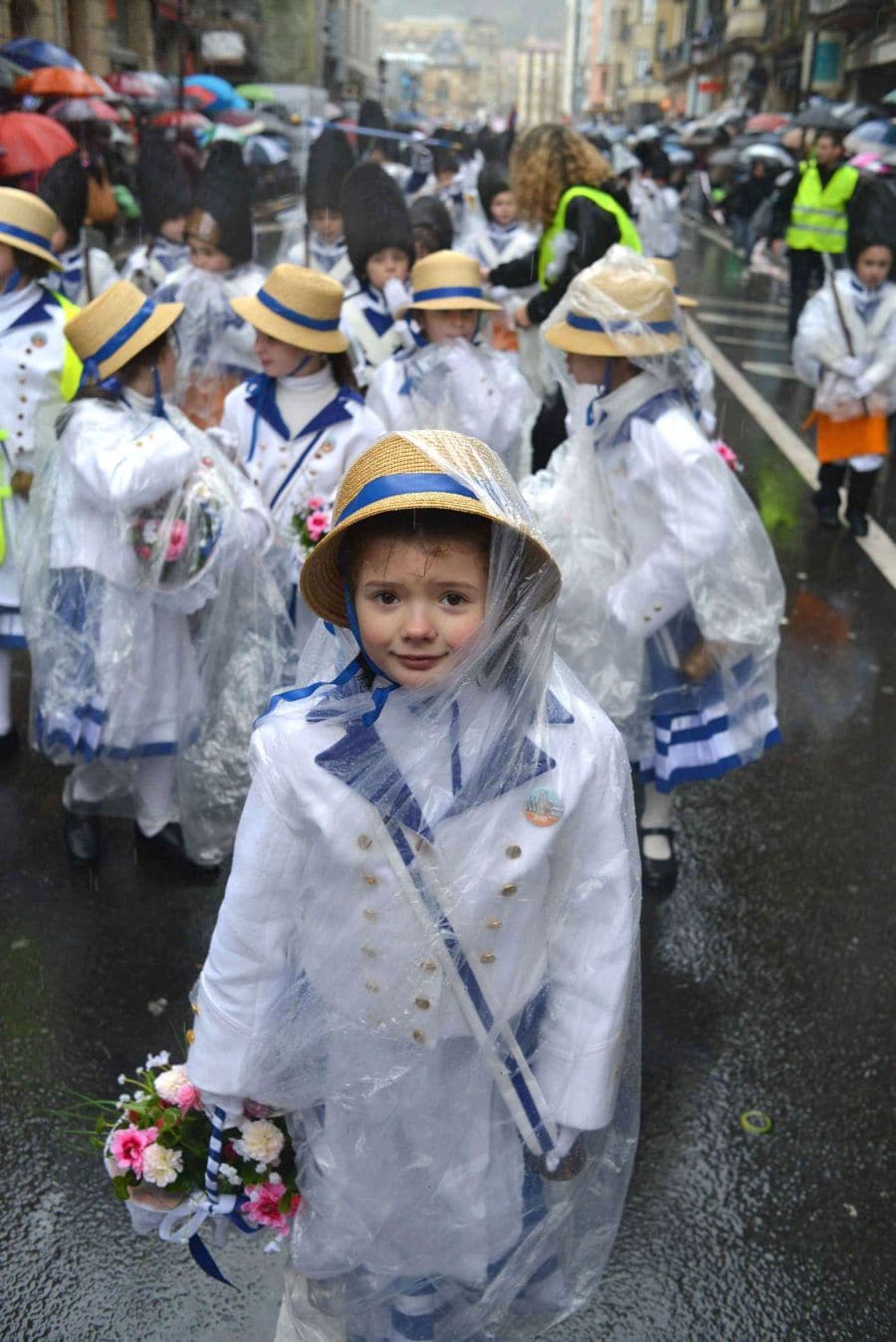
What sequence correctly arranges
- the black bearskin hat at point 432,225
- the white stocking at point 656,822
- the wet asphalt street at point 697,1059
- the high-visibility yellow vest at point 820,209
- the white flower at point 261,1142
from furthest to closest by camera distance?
the high-visibility yellow vest at point 820,209 → the black bearskin hat at point 432,225 → the white stocking at point 656,822 → the wet asphalt street at point 697,1059 → the white flower at point 261,1142

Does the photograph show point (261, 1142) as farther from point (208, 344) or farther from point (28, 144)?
point (28, 144)

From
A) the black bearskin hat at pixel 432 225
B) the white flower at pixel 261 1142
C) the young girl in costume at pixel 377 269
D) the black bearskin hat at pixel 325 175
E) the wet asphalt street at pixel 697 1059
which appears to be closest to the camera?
the white flower at pixel 261 1142

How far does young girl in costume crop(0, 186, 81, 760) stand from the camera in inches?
190

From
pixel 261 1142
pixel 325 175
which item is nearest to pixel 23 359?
pixel 261 1142

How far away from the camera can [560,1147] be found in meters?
2.15

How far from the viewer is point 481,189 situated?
36.2ft

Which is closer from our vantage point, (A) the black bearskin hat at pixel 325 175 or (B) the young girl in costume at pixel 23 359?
(B) the young girl in costume at pixel 23 359

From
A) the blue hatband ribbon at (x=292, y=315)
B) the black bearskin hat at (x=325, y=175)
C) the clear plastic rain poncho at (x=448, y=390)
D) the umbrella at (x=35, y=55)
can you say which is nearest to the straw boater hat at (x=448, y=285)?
the clear plastic rain poncho at (x=448, y=390)

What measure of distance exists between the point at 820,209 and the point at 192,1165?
12570 millimetres

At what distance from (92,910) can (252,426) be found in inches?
66.8

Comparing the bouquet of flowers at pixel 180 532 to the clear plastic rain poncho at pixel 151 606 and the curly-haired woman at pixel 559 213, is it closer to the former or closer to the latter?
the clear plastic rain poncho at pixel 151 606

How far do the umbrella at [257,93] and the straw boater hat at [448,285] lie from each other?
51.7 feet

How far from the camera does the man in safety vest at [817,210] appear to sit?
1261cm

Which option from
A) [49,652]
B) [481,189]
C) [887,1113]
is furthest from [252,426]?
[481,189]
